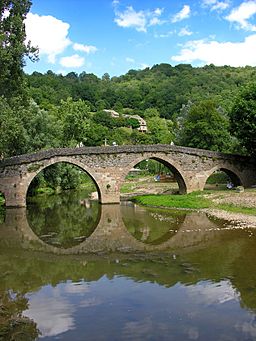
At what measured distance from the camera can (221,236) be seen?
20.8 m

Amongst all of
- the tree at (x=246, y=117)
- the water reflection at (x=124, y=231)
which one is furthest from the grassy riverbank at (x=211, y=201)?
the tree at (x=246, y=117)

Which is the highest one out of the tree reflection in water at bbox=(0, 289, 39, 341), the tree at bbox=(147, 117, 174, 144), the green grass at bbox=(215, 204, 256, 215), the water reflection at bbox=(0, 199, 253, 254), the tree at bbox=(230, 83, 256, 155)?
the tree at bbox=(147, 117, 174, 144)

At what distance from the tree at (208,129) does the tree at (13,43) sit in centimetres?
2828

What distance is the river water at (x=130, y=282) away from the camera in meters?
10.0

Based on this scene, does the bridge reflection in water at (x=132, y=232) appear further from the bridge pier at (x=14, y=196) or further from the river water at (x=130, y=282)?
the bridge pier at (x=14, y=196)

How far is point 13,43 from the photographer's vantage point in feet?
93.1

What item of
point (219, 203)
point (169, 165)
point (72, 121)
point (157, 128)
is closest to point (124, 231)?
point (219, 203)

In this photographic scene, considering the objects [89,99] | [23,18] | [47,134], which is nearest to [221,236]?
[23,18]

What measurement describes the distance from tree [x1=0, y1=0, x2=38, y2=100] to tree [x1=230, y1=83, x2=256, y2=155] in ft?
63.3

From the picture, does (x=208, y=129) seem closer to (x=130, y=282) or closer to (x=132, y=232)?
(x=132, y=232)

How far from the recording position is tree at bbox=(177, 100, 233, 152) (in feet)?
174

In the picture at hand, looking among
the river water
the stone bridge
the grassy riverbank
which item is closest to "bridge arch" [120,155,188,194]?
the stone bridge

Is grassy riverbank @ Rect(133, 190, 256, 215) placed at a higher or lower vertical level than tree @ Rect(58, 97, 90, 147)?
lower

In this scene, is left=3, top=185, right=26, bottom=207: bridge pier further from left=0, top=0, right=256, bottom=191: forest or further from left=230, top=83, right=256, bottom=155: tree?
left=230, top=83, right=256, bottom=155: tree
